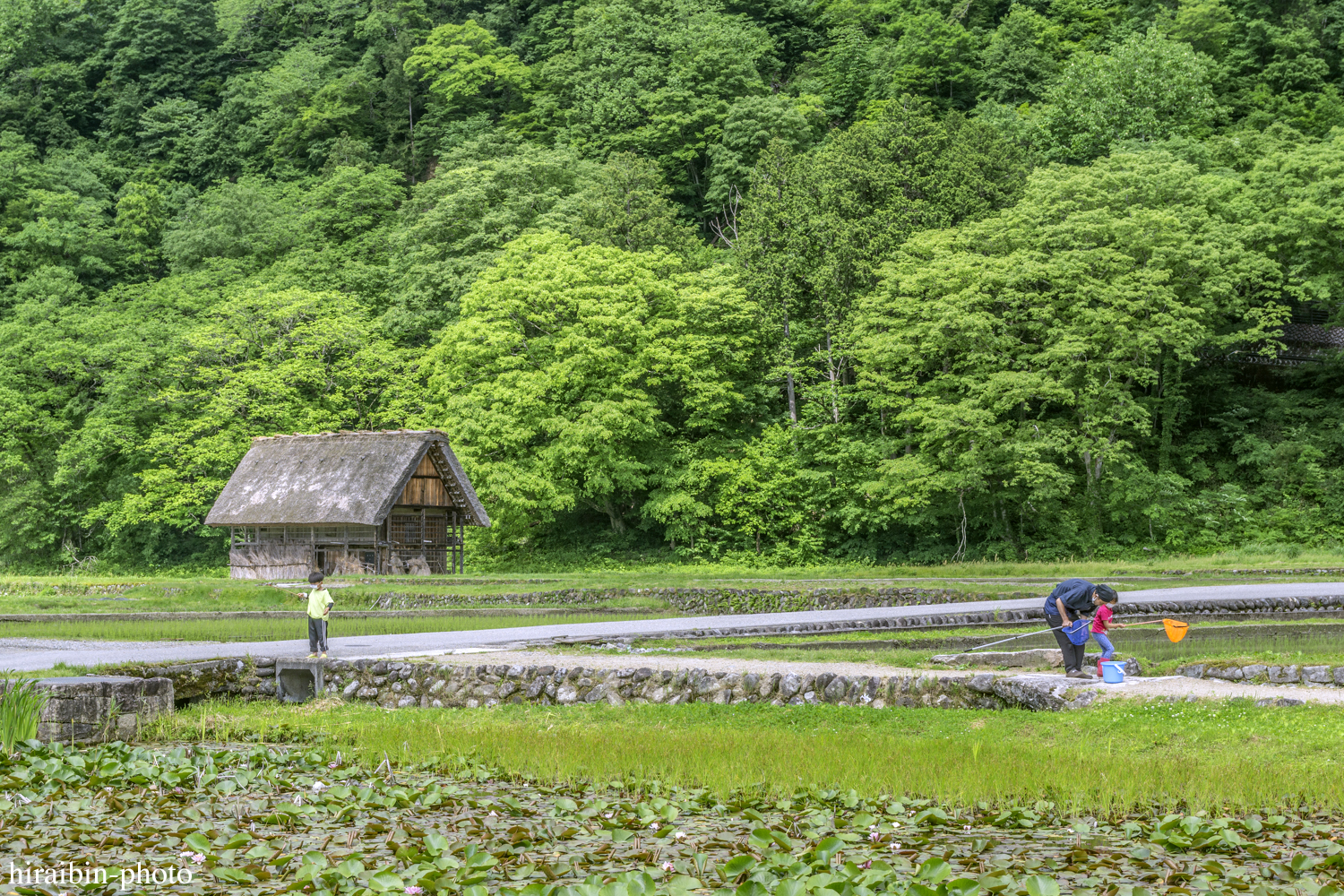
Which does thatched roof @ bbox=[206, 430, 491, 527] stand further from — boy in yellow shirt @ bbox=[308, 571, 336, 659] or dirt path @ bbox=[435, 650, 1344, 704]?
dirt path @ bbox=[435, 650, 1344, 704]

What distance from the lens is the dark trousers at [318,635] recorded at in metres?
15.2

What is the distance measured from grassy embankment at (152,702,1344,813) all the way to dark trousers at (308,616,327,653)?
9.31 ft

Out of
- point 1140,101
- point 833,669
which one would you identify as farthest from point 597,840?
point 1140,101

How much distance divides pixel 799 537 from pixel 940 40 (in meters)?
30.8

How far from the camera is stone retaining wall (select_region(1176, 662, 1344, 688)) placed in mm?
12461

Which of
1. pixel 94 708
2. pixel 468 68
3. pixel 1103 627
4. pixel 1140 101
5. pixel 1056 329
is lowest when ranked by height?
pixel 94 708

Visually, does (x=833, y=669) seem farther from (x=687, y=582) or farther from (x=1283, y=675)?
(x=687, y=582)

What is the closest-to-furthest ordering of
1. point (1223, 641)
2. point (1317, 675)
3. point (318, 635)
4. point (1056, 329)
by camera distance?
point (1317, 675), point (318, 635), point (1223, 641), point (1056, 329)

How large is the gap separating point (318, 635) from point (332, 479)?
2541 cm

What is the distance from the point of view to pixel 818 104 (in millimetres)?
55781

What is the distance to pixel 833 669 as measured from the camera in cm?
1316

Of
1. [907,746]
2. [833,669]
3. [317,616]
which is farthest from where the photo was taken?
[317,616]

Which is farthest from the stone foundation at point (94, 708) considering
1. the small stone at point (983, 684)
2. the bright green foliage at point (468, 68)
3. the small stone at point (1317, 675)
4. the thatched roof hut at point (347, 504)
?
the bright green foliage at point (468, 68)

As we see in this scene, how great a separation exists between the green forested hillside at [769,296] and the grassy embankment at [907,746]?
24.8 metres
